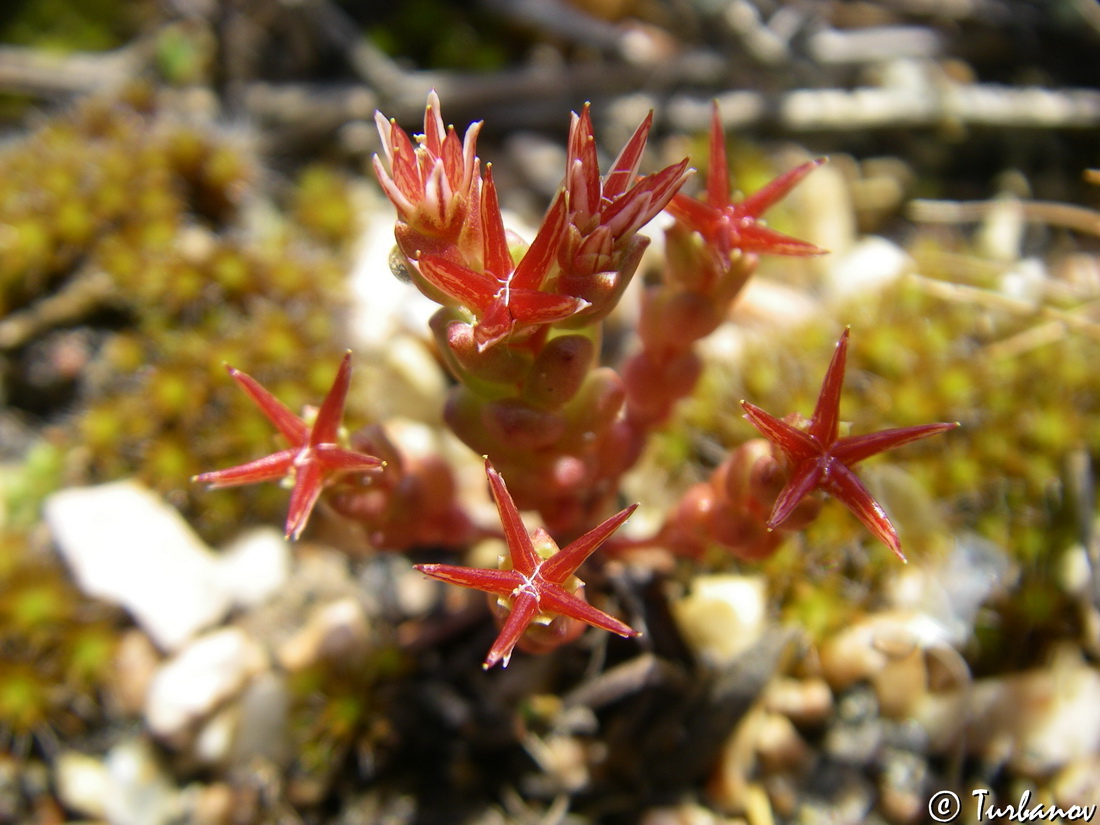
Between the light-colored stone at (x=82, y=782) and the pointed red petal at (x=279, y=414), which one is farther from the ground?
the pointed red petal at (x=279, y=414)

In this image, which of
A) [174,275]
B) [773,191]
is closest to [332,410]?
[773,191]

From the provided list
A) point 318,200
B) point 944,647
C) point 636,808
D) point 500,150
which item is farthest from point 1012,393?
point 318,200

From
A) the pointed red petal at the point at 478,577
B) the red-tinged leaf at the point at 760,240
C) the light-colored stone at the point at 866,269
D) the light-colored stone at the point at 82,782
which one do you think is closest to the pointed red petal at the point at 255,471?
the pointed red petal at the point at 478,577

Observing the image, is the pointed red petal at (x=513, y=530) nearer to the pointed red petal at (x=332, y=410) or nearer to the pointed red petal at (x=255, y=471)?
the pointed red petal at (x=332, y=410)

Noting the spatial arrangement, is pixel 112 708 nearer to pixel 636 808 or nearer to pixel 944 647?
pixel 636 808

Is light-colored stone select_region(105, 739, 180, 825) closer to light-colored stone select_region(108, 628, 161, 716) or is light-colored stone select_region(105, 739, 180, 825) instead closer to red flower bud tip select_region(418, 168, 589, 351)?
light-colored stone select_region(108, 628, 161, 716)
